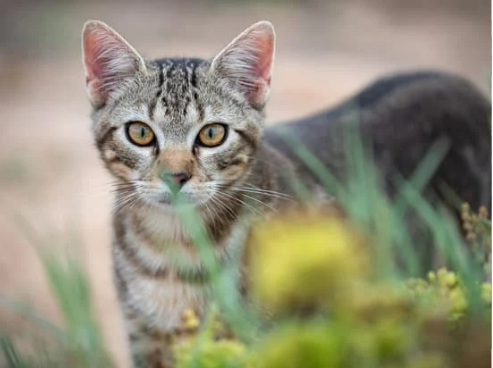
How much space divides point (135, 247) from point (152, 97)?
0.38m

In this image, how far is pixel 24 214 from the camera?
2.61m

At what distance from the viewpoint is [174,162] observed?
189 cm

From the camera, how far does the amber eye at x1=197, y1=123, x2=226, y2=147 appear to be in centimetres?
196

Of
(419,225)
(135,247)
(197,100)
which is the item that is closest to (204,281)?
(135,247)

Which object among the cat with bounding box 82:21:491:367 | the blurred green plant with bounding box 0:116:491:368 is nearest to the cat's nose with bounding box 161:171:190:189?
the cat with bounding box 82:21:491:367

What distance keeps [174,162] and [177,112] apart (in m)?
0.12

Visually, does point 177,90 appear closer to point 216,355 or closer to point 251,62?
point 251,62


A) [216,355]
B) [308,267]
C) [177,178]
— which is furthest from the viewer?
[177,178]

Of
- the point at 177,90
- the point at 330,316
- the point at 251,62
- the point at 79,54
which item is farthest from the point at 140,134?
the point at 330,316

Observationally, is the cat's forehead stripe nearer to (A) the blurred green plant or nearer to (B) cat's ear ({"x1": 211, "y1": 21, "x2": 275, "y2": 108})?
(B) cat's ear ({"x1": 211, "y1": 21, "x2": 275, "y2": 108})

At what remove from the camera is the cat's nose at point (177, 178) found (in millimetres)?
1877

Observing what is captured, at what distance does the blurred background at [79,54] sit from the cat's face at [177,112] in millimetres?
219

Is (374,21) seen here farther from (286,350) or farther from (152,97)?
(286,350)

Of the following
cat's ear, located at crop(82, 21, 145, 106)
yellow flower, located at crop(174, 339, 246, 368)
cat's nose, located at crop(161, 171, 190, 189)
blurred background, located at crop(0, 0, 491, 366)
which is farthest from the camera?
blurred background, located at crop(0, 0, 491, 366)
